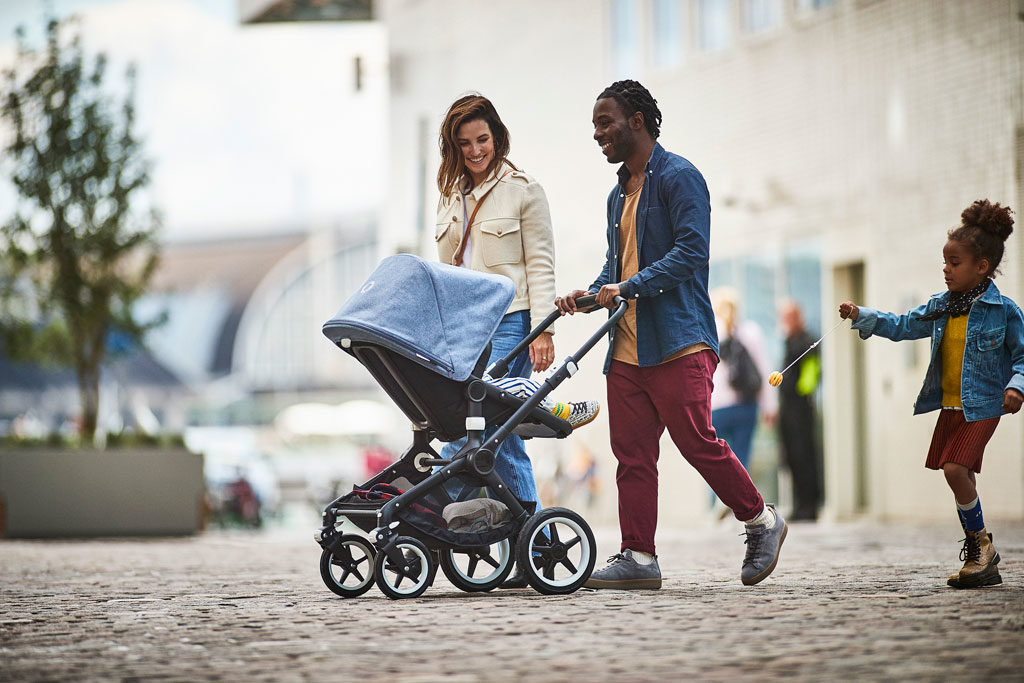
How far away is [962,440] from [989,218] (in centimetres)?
79

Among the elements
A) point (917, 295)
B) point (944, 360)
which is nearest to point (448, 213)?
point (944, 360)

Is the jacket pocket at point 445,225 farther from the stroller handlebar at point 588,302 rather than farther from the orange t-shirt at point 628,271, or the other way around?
the stroller handlebar at point 588,302

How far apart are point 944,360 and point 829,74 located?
29.5ft

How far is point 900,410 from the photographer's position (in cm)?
1309

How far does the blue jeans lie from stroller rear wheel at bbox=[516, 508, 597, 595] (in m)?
0.20

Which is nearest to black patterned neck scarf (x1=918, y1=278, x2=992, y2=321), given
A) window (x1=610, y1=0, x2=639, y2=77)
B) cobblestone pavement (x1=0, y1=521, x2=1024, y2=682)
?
cobblestone pavement (x1=0, y1=521, x2=1024, y2=682)

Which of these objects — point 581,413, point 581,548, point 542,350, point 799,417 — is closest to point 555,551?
point 581,548

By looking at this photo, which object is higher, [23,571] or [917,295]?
[917,295]

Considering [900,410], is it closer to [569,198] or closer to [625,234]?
[569,198]

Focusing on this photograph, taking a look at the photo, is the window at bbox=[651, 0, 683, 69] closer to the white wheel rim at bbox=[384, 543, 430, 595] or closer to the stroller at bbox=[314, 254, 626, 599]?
the stroller at bbox=[314, 254, 626, 599]

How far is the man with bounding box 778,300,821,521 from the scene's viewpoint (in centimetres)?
1363

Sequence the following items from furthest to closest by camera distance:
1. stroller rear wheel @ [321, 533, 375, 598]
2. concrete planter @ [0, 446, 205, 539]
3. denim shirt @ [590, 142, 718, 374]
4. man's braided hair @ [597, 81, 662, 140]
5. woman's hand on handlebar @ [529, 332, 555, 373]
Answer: concrete planter @ [0, 446, 205, 539] → woman's hand on handlebar @ [529, 332, 555, 373] → man's braided hair @ [597, 81, 662, 140] → denim shirt @ [590, 142, 718, 374] → stroller rear wheel @ [321, 533, 375, 598]

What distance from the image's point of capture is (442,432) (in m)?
5.55

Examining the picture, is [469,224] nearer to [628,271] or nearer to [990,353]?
[628,271]
